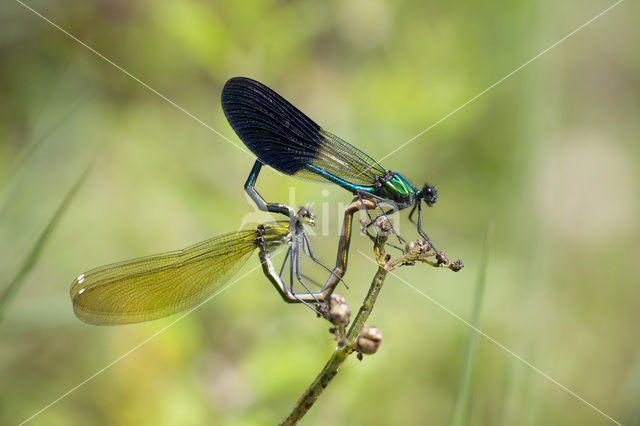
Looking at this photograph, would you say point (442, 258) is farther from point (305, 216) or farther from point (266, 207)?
point (266, 207)

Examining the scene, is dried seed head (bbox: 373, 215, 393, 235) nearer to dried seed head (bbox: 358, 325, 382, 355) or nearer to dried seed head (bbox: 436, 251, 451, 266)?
dried seed head (bbox: 436, 251, 451, 266)

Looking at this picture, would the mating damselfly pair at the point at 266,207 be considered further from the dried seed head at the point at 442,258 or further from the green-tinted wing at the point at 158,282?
the dried seed head at the point at 442,258

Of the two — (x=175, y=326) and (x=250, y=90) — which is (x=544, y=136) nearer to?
(x=250, y=90)

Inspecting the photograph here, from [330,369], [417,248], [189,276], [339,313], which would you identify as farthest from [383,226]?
[189,276]

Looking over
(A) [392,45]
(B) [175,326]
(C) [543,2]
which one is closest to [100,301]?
(B) [175,326]

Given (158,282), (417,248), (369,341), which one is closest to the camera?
(369,341)

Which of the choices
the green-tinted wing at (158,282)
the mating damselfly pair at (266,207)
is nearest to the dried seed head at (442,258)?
the mating damselfly pair at (266,207)
